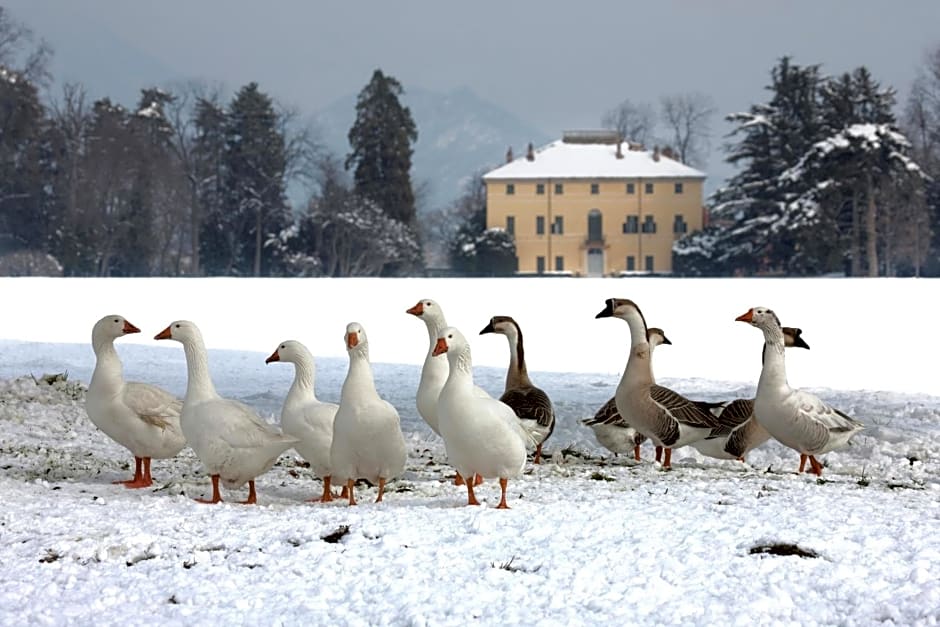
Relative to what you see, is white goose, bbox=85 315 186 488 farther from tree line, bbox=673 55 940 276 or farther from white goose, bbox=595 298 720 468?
tree line, bbox=673 55 940 276

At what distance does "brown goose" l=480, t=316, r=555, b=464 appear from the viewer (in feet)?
27.2

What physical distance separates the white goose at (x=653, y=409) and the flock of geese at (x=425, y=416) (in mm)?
10

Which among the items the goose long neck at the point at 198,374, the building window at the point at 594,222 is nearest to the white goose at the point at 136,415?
the goose long neck at the point at 198,374

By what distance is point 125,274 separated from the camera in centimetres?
6644

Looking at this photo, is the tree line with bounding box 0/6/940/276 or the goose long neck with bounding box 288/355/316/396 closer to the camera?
the goose long neck with bounding box 288/355/316/396

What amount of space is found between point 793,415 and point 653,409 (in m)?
0.99

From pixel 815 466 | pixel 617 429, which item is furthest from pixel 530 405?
pixel 815 466

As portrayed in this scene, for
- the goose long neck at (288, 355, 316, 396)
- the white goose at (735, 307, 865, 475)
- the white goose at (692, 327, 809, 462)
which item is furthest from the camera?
the white goose at (692, 327, 809, 462)

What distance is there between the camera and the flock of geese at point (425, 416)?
6.66 meters

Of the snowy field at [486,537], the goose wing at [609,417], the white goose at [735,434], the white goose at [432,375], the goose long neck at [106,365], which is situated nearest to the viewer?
the snowy field at [486,537]

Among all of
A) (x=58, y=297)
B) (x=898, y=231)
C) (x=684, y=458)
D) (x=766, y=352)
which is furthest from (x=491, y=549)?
(x=898, y=231)

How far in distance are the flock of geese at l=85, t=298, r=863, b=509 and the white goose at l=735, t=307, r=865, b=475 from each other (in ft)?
0.03

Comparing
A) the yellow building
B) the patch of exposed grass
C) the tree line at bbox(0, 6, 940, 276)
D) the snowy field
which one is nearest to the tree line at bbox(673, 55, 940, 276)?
the tree line at bbox(0, 6, 940, 276)

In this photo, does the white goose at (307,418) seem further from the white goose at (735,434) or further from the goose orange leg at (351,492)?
the white goose at (735,434)
